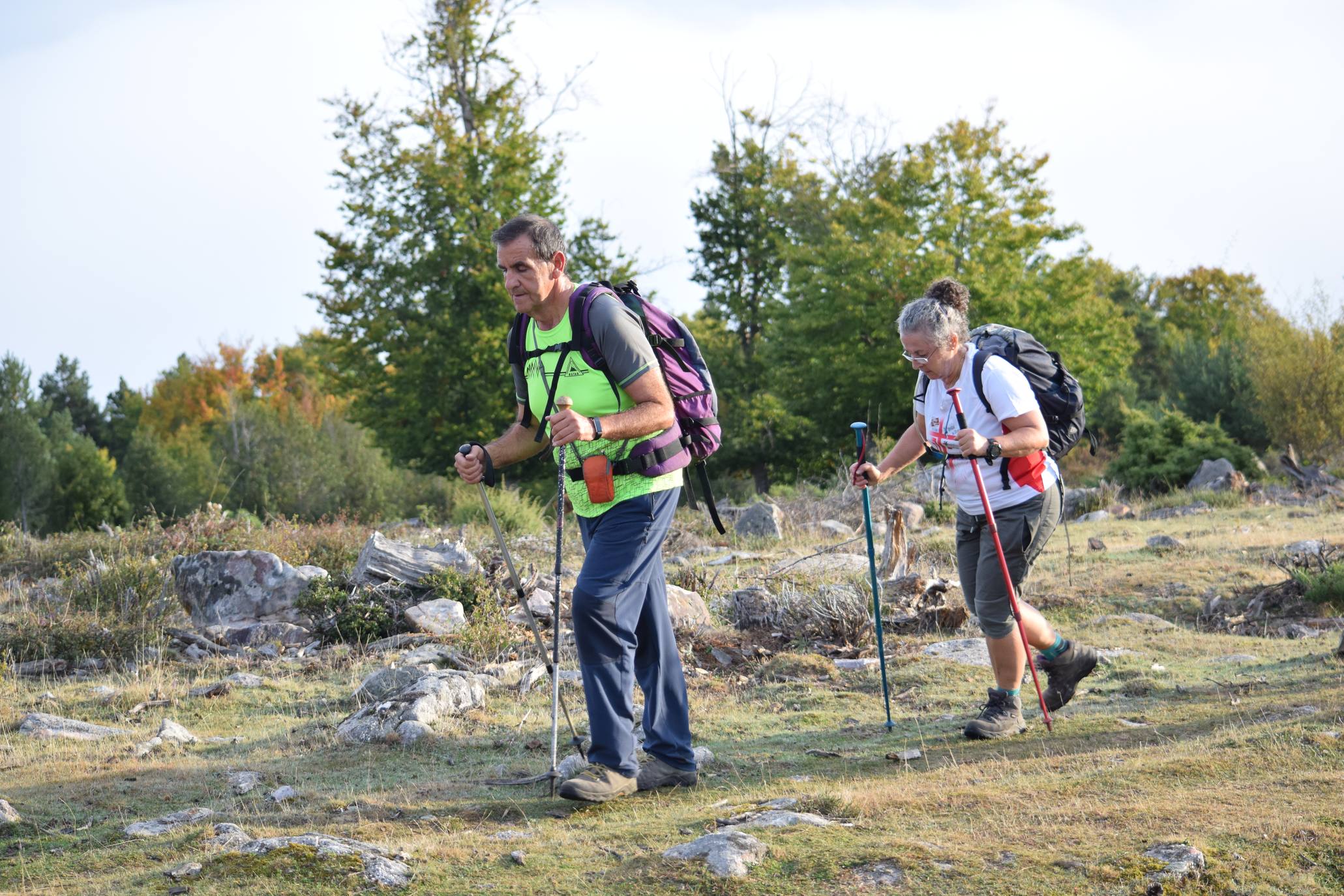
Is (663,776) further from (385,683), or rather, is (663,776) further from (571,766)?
(385,683)

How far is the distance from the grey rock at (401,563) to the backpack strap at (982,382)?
5.33 meters

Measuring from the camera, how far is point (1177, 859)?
337 centimetres

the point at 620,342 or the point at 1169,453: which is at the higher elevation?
the point at 620,342

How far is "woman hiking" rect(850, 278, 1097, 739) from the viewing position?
4.77 metres

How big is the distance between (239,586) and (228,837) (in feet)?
20.7

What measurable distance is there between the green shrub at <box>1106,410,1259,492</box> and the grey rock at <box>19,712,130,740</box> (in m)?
17.8

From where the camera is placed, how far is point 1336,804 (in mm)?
3805

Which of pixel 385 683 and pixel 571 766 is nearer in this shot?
pixel 571 766

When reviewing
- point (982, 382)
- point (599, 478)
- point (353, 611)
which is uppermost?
point (982, 382)

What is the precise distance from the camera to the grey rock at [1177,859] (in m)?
3.30

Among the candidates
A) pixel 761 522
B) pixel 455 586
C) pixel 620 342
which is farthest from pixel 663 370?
pixel 761 522

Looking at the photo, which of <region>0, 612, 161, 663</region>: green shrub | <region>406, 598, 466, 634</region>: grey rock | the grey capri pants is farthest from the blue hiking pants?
<region>0, 612, 161, 663</region>: green shrub

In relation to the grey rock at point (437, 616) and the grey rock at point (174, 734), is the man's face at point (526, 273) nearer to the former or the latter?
the grey rock at point (174, 734)

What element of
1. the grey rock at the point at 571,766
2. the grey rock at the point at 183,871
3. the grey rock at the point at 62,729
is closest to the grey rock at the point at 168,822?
the grey rock at the point at 183,871
